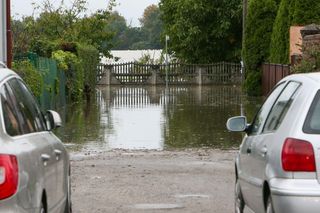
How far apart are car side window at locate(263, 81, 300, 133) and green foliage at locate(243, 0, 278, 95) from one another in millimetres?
30195

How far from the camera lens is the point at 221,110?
29.5 metres

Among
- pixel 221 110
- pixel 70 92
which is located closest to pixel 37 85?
pixel 221 110

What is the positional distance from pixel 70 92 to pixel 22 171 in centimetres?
2847

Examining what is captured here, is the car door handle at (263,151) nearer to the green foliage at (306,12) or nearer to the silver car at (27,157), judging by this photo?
the silver car at (27,157)

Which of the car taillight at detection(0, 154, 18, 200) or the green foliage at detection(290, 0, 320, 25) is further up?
the green foliage at detection(290, 0, 320, 25)

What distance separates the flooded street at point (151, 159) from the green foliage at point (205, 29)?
27.8 m

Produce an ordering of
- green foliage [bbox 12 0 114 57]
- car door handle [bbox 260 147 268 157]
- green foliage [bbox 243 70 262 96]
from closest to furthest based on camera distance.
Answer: car door handle [bbox 260 147 268 157] → green foliage [bbox 243 70 262 96] → green foliage [bbox 12 0 114 57]

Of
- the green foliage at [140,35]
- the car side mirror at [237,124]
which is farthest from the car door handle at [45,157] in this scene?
the green foliage at [140,35]

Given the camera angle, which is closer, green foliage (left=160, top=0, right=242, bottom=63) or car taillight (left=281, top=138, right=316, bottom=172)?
car taillight (left=281, top=138, right=316, bottom=172)

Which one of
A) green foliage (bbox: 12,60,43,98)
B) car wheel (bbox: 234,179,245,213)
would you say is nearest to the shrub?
green foliage (bbox: 12,60,43,98)

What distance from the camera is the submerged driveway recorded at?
10.8m

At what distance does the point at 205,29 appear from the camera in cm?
5844

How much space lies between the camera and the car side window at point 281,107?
7297mm

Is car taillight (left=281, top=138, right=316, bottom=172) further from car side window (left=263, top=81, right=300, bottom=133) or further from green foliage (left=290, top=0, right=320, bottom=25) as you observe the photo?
green foliage (left=290, top=0, right=320, bottom=25)
